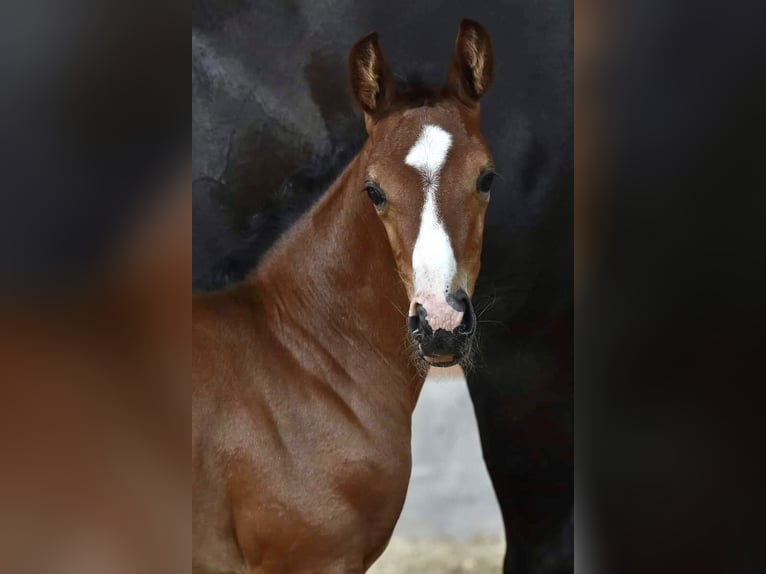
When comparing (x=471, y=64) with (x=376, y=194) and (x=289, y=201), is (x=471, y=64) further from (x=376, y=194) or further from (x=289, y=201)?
(x=289, y=201)

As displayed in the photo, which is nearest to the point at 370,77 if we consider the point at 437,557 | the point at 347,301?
the point at 347,301

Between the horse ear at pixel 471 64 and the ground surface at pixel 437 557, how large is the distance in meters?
1.20

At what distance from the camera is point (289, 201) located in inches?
80.8

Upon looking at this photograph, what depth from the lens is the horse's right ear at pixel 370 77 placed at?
191 cm

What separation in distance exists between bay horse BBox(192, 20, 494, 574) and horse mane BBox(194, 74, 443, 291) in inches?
1.4

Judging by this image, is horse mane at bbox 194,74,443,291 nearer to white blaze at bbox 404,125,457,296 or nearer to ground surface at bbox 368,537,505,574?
white blaze at bbox 404,125,457,296

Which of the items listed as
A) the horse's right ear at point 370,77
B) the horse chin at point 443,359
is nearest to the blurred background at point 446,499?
the horse chin at point 443,359

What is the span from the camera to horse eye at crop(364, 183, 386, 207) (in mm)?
1823

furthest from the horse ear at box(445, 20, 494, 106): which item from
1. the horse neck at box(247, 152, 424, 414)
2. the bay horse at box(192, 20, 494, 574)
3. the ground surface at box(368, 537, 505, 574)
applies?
the ground surface at box(368, 537, 505, 574)

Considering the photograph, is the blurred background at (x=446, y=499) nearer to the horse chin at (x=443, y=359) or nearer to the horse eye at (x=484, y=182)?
the horse chin at (x=443, y=359)

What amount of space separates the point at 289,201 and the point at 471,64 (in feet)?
1.98

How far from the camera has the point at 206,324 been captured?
192 cm

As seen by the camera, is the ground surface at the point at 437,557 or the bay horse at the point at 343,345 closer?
the bay horse at the point at 343,345
